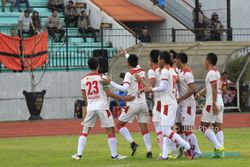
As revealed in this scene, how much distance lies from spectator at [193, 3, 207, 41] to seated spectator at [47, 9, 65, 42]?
7.05 meters

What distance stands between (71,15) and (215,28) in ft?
24.7

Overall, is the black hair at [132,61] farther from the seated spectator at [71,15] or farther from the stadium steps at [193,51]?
the seated spectator at [71,15]

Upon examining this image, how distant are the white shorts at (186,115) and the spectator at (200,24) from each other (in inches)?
1009

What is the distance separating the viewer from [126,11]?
4975 cm

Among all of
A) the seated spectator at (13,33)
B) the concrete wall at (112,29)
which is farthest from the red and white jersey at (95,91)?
the concrete wall at (112,29)

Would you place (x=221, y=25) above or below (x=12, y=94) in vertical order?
above

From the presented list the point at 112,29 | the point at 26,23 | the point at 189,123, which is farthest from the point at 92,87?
the point at 112,29

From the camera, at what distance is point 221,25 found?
157ft

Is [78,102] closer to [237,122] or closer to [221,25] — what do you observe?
[237,122]

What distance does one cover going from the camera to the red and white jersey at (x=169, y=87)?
1957 centimetres

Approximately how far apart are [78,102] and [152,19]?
10.2 metres

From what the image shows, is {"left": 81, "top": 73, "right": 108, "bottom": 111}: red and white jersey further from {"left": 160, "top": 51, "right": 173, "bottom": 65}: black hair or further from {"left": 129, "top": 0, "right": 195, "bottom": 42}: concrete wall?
{"left": 129, "top": 0, "right": 195, "bottom": 42}: concrete wall

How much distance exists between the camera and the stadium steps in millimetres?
38875

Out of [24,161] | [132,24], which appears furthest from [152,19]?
[24,161]
